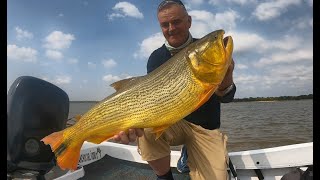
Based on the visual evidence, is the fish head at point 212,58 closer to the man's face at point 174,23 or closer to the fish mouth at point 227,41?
the fish mouth at point 227,41

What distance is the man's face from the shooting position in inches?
159

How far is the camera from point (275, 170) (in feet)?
15.9

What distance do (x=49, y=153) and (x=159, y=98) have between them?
160 cm

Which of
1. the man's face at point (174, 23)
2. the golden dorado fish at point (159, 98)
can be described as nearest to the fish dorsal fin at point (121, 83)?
the golden dorado fish at point (159, 98)

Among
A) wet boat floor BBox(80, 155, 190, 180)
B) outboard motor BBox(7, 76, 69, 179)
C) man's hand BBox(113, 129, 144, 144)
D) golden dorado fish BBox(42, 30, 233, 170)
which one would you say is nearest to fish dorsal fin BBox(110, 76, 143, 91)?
golden dorado fish BBox(42, 30, 233, 170)

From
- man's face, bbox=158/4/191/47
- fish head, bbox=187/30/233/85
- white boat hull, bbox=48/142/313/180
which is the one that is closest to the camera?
fish head, bbox=187/30/233/85

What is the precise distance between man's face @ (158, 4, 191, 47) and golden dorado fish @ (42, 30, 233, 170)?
1.19m

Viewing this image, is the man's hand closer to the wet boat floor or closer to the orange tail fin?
the orange tail fin

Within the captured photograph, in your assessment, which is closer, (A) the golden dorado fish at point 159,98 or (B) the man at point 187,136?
(A) the golden dorado fish at point 159,98

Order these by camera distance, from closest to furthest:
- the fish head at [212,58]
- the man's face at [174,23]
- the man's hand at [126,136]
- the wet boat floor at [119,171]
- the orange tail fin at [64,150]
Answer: the fish head at [212,58]
the orange tail fin at [64,150]
the man's hand at [126,136]
the man's face at [174,23]
the wet boat floor at [119,171]

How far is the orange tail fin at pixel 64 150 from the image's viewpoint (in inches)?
124

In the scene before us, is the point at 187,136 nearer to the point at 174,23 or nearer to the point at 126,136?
the point at 126,136

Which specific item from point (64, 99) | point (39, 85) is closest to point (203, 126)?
point (64, 99)
